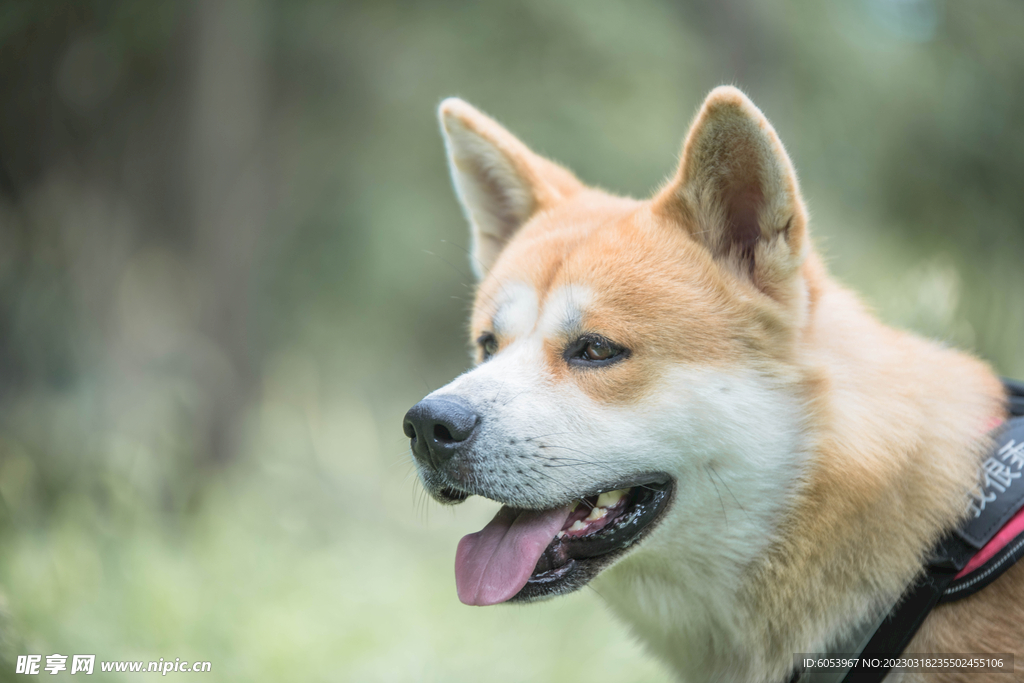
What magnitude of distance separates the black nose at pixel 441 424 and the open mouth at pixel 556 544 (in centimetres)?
33

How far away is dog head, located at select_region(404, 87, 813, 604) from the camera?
212cm

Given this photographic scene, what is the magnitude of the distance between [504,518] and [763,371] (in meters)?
0.95

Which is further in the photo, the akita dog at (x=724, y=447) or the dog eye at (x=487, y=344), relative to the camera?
the dog eye at (x=487, y=344)

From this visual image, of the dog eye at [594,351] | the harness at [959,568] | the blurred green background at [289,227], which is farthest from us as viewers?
the blurred green background at [289,227]

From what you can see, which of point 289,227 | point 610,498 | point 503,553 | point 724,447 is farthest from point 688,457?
point 289,227

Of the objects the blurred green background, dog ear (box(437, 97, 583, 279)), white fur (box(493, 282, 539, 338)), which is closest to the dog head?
white fur (box(493, 282, 539, 338))

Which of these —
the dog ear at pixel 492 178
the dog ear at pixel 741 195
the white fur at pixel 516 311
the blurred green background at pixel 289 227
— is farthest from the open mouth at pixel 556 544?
the blurred green background at pixel 289 227

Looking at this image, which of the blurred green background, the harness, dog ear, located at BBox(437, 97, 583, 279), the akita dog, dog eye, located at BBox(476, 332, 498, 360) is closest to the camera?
the harness

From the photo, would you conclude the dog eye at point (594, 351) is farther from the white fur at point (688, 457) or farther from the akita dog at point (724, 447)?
the white fur at point (688, 457)

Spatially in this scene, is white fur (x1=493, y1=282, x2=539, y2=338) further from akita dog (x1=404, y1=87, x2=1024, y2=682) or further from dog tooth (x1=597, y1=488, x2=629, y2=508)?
dog tooth (x1=597, y1=488, x2=629, y2=508)

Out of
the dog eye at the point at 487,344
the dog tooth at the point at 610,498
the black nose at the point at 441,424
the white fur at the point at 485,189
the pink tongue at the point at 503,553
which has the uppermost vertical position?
the white fur at the point at 485,189

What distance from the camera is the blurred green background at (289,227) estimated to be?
427 cm

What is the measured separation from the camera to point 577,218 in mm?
2818

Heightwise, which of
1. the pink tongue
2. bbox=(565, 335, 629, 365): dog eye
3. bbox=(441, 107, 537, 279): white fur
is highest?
bbox=(441, 107, 537, 279): white fur
